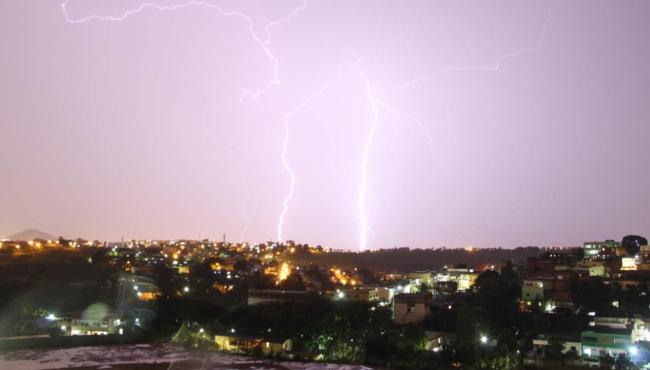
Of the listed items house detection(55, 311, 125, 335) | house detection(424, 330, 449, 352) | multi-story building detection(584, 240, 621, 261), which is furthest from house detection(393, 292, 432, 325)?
multi-story building detection(584, 240, 621, 261)

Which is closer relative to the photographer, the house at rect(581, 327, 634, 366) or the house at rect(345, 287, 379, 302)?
the house at rect(581, 327, 634, 366)

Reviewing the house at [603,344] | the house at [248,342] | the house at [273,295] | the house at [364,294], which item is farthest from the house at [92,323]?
the house at [603,344]

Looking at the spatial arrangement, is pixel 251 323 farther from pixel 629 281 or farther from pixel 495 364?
pixel 629 281

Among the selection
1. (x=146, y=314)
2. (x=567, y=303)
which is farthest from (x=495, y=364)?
(x=146, y=314)

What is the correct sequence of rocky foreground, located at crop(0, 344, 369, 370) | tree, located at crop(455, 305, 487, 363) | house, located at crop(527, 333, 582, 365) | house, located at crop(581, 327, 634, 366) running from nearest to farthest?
rocky foreground, located at crop(0, 344, 369, 370)
tree, located at crop(455, 305, 487, 363)
house, located at crop(581, 327, 634, 366)
house, located at crop(527, 333, 582, 365)

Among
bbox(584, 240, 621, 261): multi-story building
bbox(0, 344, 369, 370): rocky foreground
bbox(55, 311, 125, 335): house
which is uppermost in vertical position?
bbox(584, 240, 621, 261): multi-story building

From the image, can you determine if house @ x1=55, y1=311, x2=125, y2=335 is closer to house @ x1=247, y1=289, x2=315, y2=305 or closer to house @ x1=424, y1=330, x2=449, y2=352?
house @ x1=247, y1=289, x2=315, y2=305

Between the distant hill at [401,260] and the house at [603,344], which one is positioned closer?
the house at [603,344]

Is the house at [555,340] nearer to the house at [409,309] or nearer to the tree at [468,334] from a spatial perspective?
the tree at [468,334]

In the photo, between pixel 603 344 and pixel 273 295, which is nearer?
pixel 603 344

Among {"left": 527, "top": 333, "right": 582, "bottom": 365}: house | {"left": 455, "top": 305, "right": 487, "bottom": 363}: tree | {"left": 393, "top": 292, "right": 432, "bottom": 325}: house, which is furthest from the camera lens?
{"left": 393, "top": 292, "right": 432, "bottom": 325}: house

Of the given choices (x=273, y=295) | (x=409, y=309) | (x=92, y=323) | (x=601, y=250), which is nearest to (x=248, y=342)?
(x=92, y=323)

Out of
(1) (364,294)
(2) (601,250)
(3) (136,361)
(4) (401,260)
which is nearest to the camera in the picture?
(3) (136,361)

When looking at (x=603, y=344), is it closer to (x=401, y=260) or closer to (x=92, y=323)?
(x=92, y=323)
